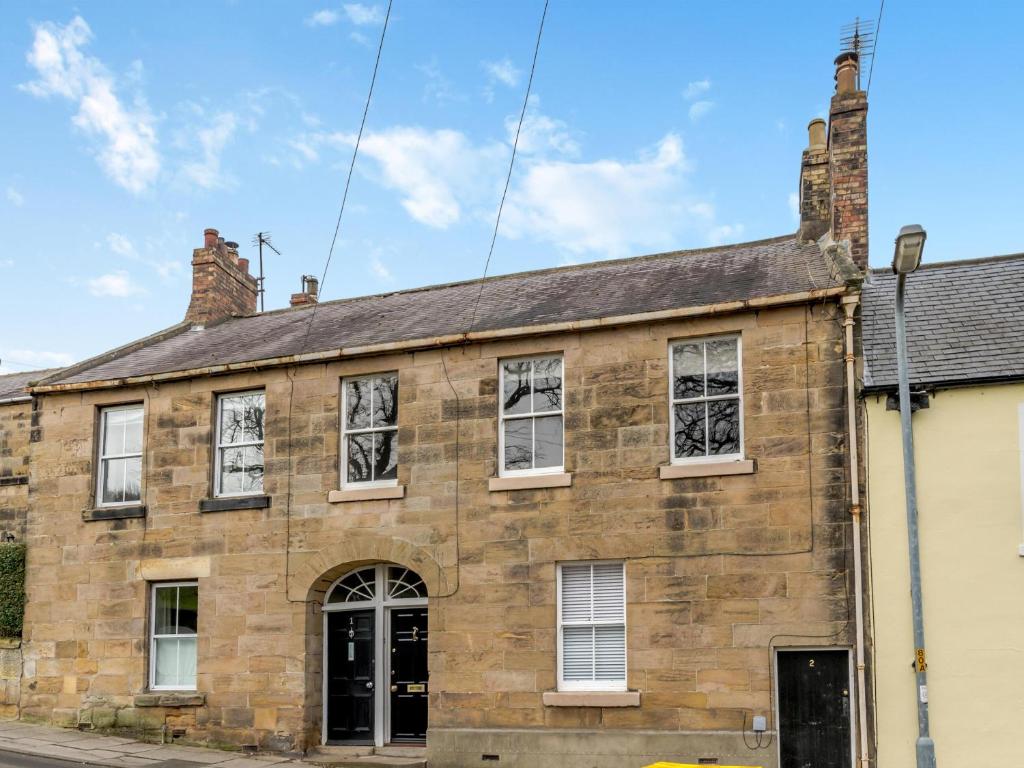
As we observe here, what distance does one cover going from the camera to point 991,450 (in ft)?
47.7

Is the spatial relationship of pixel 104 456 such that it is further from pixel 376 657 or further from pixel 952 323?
pixel 952 323

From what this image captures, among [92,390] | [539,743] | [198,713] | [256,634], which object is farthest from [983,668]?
[92,390]

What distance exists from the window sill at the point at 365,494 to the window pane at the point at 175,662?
3546mm

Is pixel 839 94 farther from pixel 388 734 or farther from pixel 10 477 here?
pixel 10 477

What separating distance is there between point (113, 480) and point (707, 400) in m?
10.3

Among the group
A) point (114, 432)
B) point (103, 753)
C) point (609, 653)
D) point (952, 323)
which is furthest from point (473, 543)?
point (952, 323)

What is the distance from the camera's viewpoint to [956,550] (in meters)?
14.4

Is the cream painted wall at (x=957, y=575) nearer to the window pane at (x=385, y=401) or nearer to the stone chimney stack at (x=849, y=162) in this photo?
the stone chimney stack at (x=849, y=162)

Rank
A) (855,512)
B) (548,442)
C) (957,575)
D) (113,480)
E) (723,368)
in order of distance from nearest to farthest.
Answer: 1. (957,575)
2. (855,512)
3. (723,368)
4. (548,442)
5. (113,480)

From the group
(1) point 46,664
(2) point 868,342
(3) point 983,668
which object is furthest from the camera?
(1) point 46,664

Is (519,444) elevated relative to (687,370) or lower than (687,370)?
lower

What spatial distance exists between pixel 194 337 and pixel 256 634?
7.08 meters

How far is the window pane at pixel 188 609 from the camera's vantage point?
1872 cm

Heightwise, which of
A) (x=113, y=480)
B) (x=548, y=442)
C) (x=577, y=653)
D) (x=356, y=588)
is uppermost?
(x=548, y=442)
